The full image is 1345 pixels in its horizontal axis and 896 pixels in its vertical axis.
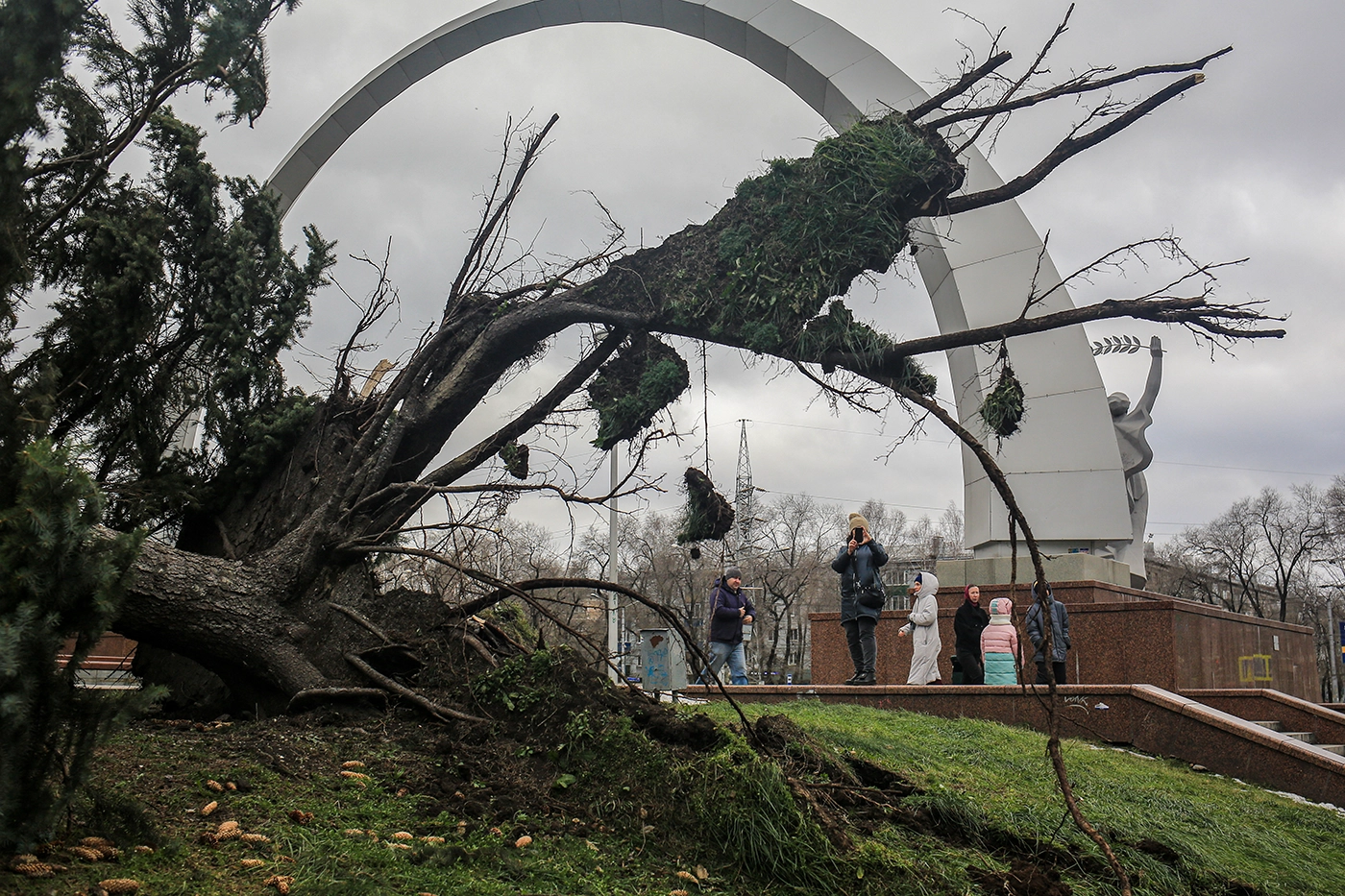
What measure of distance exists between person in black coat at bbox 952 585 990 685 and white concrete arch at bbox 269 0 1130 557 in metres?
2.90

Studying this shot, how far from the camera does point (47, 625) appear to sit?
2.39m

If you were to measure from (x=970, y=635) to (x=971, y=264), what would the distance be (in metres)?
6.54

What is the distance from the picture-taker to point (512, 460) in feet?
21.5

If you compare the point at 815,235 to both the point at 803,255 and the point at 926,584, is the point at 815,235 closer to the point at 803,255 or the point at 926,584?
the point at 803,255

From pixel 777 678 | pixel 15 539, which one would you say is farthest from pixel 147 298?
pixel 777 678

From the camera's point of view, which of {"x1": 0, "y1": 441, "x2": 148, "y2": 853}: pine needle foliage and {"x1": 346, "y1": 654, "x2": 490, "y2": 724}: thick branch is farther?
{"x1": 346, "y1": 654, "x2": 490, "y2": 724}: thick branch

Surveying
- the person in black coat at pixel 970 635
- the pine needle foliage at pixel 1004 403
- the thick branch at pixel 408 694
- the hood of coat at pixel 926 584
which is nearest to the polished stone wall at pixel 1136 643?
the person in black coat at pixel 970 635

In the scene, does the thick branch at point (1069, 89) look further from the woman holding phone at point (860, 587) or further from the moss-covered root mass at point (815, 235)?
the woman holding phone at point (860, 587)

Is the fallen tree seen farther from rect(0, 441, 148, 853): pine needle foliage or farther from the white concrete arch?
the white concrete arch

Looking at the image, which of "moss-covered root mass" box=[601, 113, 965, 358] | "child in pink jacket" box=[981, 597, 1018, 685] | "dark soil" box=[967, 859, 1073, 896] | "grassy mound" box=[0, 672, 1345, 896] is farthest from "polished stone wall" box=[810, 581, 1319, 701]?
"dark soil" box=[967, 859, 1073, 896]

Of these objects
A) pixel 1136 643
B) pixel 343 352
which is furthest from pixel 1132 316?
pixel 1136 643

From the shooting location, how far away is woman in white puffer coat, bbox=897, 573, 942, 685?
10523mm

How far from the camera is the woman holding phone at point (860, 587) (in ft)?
32.5

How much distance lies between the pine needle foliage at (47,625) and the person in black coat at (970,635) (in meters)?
9.09
